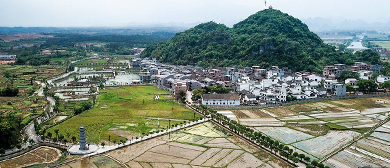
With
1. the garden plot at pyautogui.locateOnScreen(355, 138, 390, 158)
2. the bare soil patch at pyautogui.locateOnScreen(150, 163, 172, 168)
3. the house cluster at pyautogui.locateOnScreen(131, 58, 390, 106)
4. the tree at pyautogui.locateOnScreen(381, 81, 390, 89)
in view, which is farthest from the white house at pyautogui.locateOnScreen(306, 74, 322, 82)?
the bare soil patch at pyautogui.locateOnScreen(150, 163, 172, 168)

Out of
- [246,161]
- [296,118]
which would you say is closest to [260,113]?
[296,118]

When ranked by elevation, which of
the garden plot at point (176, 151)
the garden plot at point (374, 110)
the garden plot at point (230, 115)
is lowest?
the garden plot at point (176, 151)

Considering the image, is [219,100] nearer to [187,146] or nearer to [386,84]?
[187,146]

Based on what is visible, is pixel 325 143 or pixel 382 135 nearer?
pixel 325 143

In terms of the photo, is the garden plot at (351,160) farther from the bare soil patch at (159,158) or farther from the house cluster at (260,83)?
the house cluster at (260,83)

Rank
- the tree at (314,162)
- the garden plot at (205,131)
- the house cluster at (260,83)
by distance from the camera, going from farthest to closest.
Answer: the house cluster at (260,83)
the garden plot at (205,131)
the tree at (314,162)

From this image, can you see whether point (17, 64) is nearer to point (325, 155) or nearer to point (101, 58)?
point (101, 58)

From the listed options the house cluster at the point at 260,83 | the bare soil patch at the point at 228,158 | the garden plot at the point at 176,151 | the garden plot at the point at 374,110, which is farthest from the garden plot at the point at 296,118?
the garden plot at the point at 176,151

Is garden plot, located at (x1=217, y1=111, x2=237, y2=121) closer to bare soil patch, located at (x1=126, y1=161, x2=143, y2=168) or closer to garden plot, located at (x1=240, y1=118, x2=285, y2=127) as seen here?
garden plot, located at (x1=240, y1=118, x2=285, y2=127)
